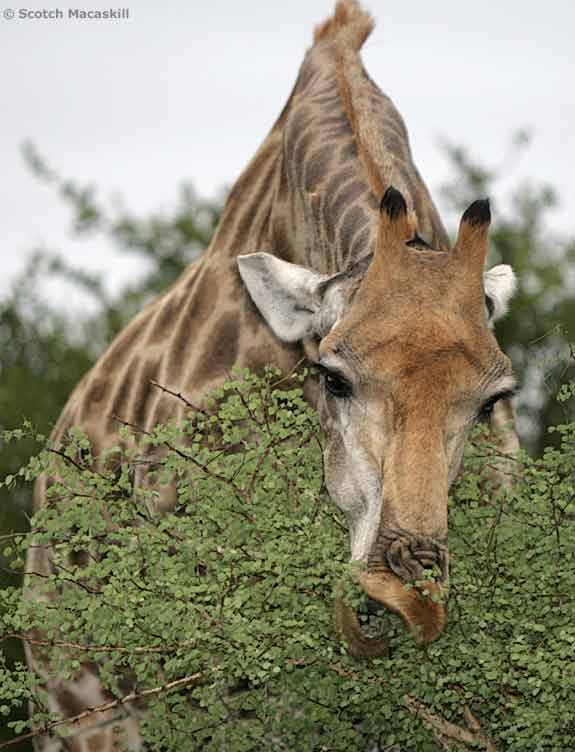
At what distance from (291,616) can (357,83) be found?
311cm

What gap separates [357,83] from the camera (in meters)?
7.13

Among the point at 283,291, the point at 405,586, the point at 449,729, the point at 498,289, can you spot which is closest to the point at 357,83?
the point at 283,291

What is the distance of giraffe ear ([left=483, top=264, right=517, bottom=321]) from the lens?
581 centimetres

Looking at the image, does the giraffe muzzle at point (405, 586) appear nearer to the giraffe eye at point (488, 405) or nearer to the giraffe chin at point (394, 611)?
the giraffe chin at point (394, 611)

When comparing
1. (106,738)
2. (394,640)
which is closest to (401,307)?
(394,640)

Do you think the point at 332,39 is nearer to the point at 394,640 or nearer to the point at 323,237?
the point at 323,237

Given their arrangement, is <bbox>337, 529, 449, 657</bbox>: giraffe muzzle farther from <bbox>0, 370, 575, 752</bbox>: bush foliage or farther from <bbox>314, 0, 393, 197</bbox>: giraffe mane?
<bbox>314, 0, 393, 197</bbox>: giraffe mane

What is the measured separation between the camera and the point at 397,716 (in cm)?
486

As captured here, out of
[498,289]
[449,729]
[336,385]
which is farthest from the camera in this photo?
[498,289]

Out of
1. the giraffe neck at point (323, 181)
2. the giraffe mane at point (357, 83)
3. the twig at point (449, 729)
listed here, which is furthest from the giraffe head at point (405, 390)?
the giraffe mane at point (357, 83)

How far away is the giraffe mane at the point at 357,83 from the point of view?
6.49 m

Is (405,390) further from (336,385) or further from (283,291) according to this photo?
(283,291)

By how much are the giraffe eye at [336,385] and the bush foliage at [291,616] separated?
8.6 inches

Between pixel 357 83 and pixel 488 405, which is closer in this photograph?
pixel 488 405
